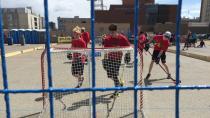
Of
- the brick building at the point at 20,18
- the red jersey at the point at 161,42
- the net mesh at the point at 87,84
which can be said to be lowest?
the net mesh at the point at 87,84

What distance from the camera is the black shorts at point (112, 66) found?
245 inches

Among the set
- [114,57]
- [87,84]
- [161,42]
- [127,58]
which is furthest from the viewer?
[161,42]

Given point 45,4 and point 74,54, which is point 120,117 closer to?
point 74,54

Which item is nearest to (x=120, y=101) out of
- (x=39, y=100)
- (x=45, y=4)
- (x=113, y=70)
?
(x=113, y=70)

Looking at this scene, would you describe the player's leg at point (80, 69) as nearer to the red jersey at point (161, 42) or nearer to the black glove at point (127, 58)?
the black glove at point (127, 58)

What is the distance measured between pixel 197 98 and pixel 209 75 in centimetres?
407

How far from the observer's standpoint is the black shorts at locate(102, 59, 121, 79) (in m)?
6.23

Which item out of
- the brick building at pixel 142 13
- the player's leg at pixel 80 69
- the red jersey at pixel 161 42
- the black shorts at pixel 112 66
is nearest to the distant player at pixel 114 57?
the black shorts at pixel 112 66

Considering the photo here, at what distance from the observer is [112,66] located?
6305 millimetres

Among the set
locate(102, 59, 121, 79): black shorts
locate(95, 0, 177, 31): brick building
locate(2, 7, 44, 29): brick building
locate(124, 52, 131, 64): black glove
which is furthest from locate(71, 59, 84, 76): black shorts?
locate(2, 7, 44, 29): brick building

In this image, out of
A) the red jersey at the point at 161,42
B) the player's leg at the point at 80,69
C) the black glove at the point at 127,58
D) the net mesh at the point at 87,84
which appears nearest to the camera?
the net mesh at the point at 87,84

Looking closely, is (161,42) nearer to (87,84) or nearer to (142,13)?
→ (87,84)

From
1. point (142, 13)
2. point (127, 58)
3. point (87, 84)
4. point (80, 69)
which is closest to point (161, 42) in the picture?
point (127, 58)

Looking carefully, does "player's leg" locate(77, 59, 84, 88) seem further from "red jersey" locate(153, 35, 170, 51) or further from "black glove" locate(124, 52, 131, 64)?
"red jersey" locate(153, 35, 170, 51)
